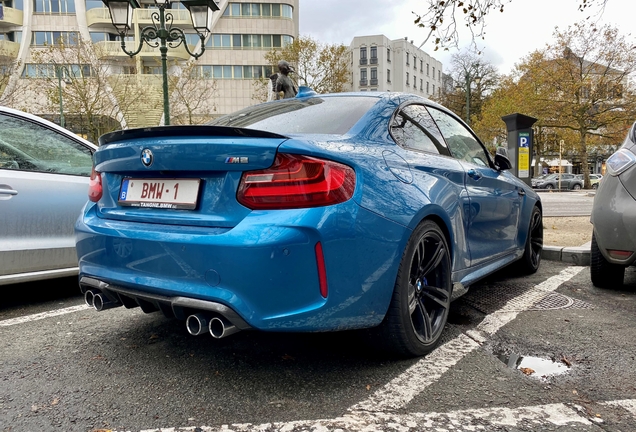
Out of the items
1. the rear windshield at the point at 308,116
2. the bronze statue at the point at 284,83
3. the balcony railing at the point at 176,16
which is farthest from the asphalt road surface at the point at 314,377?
the balcony railing at the point at 176,16

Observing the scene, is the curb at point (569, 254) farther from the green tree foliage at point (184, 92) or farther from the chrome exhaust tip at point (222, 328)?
the green tree foliage at point (184, 92)

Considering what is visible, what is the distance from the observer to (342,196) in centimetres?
219

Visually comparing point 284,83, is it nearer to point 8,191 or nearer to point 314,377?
point 8,191

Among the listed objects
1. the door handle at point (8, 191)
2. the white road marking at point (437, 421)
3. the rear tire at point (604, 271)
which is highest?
the door handle at point (8, 191)

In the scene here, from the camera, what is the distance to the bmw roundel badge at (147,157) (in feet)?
7.94

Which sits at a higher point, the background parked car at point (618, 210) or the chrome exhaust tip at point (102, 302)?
the background parked car at point (618, 210)

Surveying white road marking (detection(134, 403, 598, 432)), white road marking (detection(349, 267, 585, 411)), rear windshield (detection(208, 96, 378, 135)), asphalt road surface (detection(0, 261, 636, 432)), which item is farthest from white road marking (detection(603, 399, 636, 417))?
rear windshield (detection(208, 96, 378, 135))

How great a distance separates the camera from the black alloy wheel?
4.76m

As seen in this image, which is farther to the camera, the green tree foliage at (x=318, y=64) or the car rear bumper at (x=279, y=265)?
the green tree foliage at (x=318, y=64)

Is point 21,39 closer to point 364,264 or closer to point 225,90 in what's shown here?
point 225,90

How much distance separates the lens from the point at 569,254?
18.5 ft

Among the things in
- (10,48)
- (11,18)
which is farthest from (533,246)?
(11,18)

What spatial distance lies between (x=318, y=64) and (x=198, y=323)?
123 feet

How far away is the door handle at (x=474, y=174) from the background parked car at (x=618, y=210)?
112 cm
